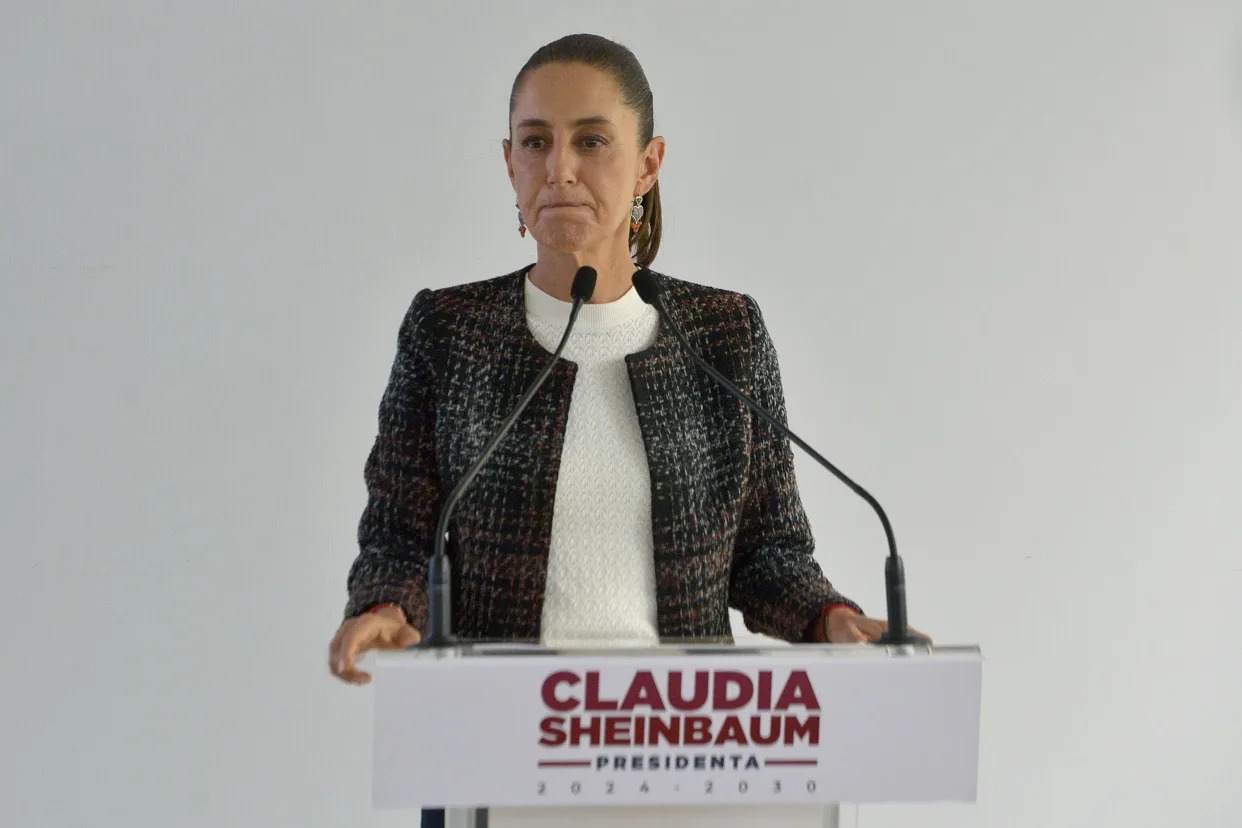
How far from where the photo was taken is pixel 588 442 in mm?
1224

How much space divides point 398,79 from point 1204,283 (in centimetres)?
151

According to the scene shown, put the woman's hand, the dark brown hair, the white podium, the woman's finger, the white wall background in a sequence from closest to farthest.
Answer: the white podium → the woman's finger → the woman's hand → the dark brown hair → the white wall background

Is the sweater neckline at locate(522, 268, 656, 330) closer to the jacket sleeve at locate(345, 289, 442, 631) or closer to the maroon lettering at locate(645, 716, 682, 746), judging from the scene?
the jacket sleeve at locate(345, 289, 442, 631)

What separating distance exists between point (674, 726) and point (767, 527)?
1.64 ft

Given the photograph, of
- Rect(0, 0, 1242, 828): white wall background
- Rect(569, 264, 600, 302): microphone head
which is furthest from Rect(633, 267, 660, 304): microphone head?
Rect(0, 0, 1242, 828): white wall background

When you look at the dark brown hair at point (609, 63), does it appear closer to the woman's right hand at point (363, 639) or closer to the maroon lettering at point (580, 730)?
the woman's right hand at point (363, 639)

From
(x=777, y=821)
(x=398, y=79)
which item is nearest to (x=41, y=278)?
(x=398, y=79)

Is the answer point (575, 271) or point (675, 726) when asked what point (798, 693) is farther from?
point (575, 271)

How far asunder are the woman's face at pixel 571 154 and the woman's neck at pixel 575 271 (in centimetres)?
2

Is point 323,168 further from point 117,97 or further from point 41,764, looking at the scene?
point 41,764

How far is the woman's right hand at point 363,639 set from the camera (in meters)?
0.93

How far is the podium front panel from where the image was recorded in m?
0.79

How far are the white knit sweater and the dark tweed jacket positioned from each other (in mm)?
17

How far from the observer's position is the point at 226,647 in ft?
6.37
